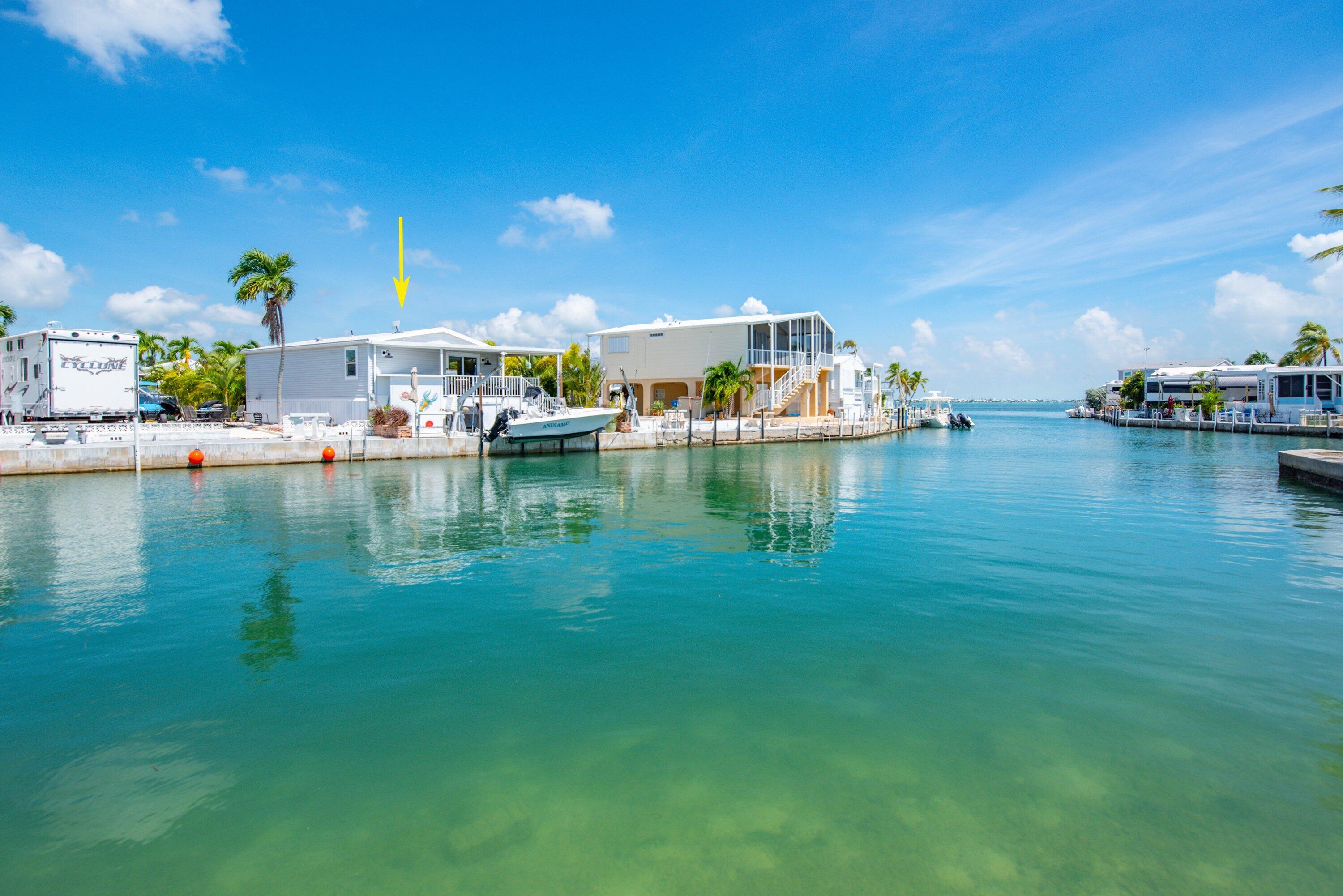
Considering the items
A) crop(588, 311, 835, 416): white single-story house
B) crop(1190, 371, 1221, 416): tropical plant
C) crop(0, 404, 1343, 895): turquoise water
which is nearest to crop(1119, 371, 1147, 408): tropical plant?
crop(1190, 371, 1221, 416): tropical plant

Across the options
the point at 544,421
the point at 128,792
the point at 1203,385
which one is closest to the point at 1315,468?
the point at 544,421

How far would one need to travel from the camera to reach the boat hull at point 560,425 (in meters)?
31.6

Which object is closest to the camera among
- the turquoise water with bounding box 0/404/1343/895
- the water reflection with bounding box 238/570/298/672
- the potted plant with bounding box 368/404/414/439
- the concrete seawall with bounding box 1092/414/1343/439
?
the turquoise water with bounding box 0/404/1343/895

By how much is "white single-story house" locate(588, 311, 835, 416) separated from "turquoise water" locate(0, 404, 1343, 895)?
112 feet

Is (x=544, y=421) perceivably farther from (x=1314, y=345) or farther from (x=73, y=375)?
(x=1314, y=345)

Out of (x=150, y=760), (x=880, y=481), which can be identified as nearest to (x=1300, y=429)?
(x=880, y=481)

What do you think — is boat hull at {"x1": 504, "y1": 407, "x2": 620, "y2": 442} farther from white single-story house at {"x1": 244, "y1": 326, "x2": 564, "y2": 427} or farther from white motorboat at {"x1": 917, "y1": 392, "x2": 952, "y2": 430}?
white motorboat at {"x1": 917, "y1": 392, "x2": 952, "y2": 430}

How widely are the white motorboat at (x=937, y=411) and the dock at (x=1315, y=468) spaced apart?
50391 millimetres

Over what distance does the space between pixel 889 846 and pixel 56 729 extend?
6678mm

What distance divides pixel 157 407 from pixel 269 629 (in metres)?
30.7

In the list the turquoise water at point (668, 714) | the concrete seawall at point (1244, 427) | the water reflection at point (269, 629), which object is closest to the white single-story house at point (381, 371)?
the turquoise water at point (668, 714)

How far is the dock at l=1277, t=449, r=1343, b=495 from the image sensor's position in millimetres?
20078

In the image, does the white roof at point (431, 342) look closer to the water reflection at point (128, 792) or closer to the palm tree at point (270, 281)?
the palm tree at point (270, 281)

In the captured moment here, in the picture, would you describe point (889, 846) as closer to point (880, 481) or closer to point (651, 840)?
point (651, 840)
